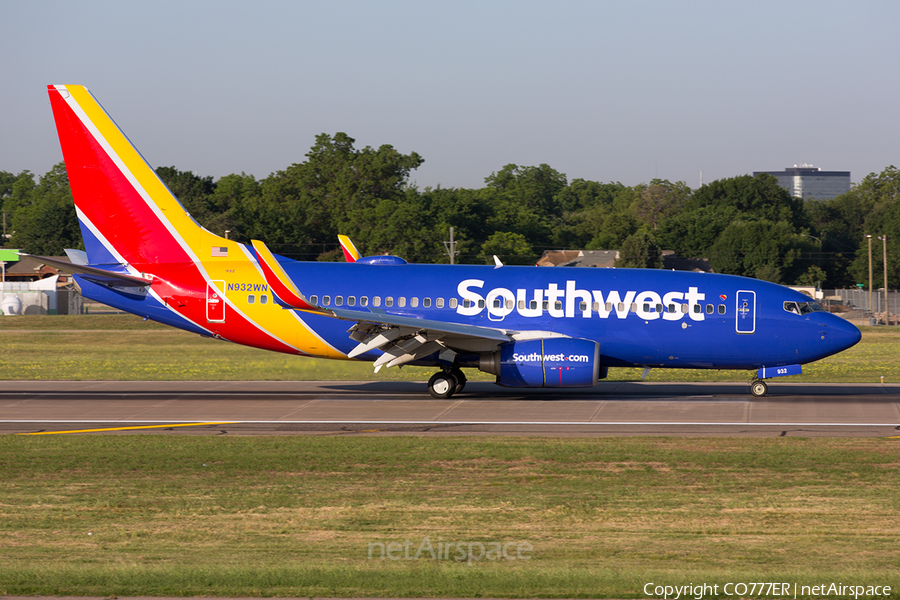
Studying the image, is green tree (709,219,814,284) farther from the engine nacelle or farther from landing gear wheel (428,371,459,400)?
the engine nacelle

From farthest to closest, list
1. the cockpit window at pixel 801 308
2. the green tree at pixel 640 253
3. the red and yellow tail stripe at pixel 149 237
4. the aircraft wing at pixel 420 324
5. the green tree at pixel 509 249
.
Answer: the green tree at pixel 509 249 < the green tree at pixel 640 253 < the red and yellow tail stripe at pixel 149 237 < the cockpit window at pixel 801 308 < the aircraft wing at pixel 420 324

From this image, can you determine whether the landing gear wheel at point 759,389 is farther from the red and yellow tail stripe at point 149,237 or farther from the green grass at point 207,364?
the red and yellow tail stripe at point 149,237

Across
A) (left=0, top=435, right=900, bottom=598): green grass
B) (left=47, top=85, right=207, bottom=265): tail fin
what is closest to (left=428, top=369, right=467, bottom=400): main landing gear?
(left=0, top=435, right=900, bottom=598): green grass

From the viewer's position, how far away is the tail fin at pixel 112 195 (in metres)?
27.2

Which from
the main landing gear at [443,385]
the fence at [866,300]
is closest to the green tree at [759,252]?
the fence at [866,300]

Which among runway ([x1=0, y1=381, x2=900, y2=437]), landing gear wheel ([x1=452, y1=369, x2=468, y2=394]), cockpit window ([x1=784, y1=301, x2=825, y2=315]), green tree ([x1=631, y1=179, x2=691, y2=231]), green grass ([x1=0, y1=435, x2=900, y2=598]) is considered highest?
green tree ([x1=631, y1=179, x2=691, y2=231])

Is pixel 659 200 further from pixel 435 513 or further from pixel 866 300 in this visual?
pixel 435 513

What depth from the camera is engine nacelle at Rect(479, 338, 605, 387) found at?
24.1 m

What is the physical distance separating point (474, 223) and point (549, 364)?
275 feet

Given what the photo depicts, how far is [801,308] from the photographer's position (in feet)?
85.3

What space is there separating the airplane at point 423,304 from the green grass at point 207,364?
13.2 feet

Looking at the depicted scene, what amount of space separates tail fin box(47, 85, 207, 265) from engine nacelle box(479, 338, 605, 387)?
33.5 feet

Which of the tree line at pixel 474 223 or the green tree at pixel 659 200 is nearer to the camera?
the tree line at pixel 474 223

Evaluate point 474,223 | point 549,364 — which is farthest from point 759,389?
point 474,223
